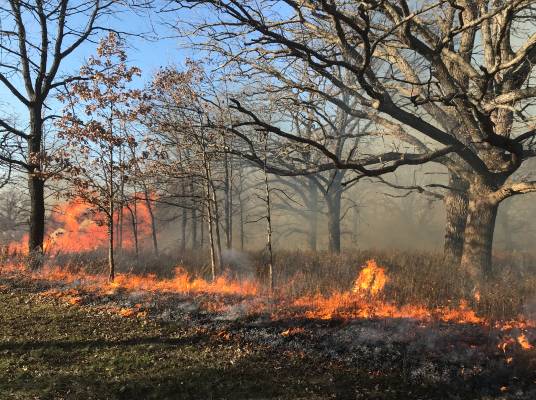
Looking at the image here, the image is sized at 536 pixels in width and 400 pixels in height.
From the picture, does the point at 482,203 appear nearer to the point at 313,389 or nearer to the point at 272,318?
the point at 272,318

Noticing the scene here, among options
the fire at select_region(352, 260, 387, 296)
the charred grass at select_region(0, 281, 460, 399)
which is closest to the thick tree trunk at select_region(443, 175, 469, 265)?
the fire at select_region(352, 260, 387, 296)

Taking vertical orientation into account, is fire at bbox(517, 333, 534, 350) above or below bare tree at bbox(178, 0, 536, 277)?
below

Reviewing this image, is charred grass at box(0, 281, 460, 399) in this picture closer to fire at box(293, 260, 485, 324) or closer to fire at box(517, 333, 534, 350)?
fire at box(517, 333, 534, 350)

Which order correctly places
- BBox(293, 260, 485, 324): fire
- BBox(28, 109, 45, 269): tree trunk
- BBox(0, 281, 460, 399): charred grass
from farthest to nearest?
BBox(28, 109, 45, 269): tree trunk, BBox(293, 260, 485, 324): fire, BBox(0, 281, 460, 399): charred grass

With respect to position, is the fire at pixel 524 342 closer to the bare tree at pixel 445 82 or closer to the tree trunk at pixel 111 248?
the bare tree at pixel 445 82

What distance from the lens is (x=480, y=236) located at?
10820 mm

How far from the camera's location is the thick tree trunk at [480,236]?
10609 mm

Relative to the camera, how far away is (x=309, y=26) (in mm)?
9852

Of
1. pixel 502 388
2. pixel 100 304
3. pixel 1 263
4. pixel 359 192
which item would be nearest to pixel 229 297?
pixel 100 304

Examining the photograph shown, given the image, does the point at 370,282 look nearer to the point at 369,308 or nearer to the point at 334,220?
the point at 369,308

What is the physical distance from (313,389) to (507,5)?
20.8 feet

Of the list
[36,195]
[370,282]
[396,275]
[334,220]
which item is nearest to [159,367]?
[370,282]

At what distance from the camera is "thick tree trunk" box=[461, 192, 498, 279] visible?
34.8 ft

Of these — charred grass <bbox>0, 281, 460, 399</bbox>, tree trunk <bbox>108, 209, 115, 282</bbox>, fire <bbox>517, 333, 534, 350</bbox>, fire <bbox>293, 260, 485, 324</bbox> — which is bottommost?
charred grass <bbox>0, 281, 460, 399</bbox>
